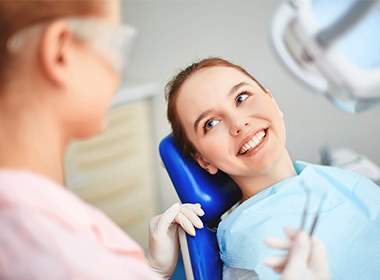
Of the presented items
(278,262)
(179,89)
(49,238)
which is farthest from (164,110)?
(49,238)

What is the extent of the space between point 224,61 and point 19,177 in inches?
21.0

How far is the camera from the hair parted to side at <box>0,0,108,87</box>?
1.34ft

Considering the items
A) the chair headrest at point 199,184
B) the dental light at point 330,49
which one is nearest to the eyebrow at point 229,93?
the chair headrest at point 199,184

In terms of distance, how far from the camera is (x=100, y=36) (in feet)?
1.45

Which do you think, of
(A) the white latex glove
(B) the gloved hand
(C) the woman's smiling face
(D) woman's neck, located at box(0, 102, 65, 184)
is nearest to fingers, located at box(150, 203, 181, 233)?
(B) the gloved hand

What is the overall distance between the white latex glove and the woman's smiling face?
28 centimetres

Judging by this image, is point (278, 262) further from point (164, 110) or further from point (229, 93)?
point (164, 110)

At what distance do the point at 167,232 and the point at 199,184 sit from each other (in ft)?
0.34

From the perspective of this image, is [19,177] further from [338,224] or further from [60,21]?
[338,224]

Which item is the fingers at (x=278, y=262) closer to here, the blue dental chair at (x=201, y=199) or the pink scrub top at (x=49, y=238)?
the pink scrub top at (x=49, y=238)

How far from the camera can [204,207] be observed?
91 cm

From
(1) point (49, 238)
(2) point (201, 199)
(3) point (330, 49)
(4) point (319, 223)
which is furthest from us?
(2) point (201, 199)

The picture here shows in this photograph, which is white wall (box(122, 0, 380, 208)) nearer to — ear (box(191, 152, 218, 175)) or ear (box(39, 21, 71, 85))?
ear (box(191, 152, 218, 175))

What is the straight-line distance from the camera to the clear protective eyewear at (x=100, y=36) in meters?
0.41
